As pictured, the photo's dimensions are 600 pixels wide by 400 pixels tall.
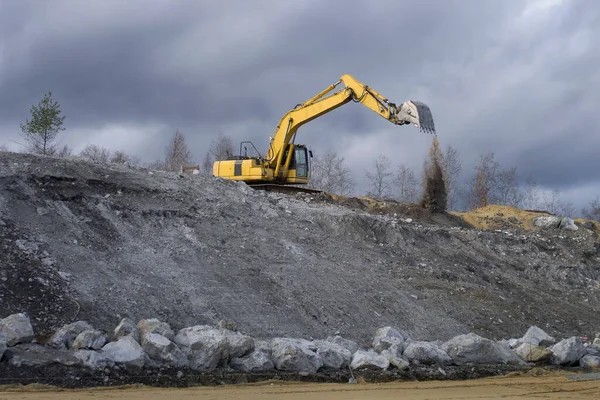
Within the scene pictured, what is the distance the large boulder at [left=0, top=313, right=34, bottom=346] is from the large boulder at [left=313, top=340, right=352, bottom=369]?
4.49 m

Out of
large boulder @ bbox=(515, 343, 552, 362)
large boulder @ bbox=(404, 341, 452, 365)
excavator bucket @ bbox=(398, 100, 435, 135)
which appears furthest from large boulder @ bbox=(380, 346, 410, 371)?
excavator bucket @ bbox=(398, 100, 435, 135)

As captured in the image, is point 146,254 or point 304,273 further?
point 304,273

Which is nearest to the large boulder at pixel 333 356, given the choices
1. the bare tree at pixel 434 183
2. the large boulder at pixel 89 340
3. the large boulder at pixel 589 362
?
the large boulder at pixel 89 340

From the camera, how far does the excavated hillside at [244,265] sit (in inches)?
444

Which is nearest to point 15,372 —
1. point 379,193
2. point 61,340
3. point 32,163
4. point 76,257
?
point 61,340

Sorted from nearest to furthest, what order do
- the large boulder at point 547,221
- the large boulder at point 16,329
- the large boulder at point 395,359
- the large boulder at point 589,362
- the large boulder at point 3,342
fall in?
1. the large boulder at point 3,342
2. the large boulder at point 16,329
3. the large boulder at point 395,359
4. the large boulder at point 589,362
5. the large boulder at point 547,221

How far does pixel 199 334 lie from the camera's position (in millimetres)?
9789

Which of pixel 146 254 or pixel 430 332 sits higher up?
pixel 146 254

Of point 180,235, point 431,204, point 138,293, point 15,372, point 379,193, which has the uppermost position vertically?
point 379,193

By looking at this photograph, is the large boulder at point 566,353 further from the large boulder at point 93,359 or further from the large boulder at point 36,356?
the large boulder at point 36,356

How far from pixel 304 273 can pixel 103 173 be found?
6.16 metres

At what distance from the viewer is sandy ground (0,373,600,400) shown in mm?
7875

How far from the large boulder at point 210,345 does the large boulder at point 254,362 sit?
0.10 metres

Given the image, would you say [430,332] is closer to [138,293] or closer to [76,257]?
[138,293]
